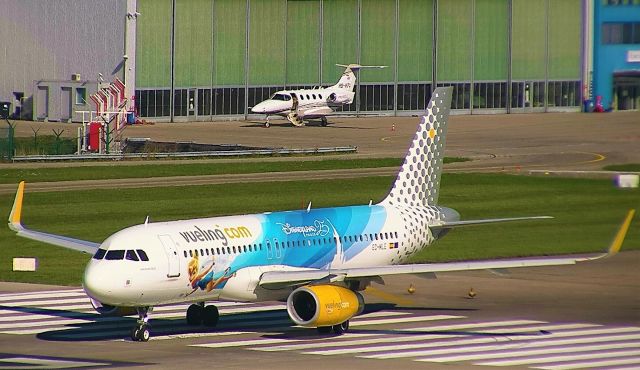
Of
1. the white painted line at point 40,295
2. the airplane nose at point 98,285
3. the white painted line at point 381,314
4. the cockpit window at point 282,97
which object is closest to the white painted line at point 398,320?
the white painted line at point 381,314

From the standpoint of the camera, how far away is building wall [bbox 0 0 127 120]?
147000mm

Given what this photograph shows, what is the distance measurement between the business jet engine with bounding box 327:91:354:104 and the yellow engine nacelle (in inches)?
4106

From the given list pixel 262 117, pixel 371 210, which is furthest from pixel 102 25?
pixel 371 210

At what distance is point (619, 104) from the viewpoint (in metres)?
174

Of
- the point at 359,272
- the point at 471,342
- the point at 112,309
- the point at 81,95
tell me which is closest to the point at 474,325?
the point at 471,342

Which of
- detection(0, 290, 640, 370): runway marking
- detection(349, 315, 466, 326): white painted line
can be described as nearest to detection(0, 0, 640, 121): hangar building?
detection(0, 290, 640, 370): runway marking

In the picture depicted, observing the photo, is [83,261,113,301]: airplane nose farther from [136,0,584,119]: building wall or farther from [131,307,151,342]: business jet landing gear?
[136,0,584,119]: building wall

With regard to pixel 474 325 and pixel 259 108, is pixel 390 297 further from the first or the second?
pixel 259 108

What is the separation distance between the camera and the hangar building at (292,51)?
148m

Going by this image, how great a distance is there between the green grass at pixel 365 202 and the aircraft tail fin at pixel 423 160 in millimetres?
10904

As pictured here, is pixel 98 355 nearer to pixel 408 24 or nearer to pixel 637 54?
pixel 408 24

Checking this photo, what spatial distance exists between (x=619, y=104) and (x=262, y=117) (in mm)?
45072

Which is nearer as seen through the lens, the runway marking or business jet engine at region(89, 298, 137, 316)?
the runway marking

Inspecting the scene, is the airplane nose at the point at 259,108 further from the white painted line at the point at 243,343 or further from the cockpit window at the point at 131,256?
the cockpit window at the point at 131,256
